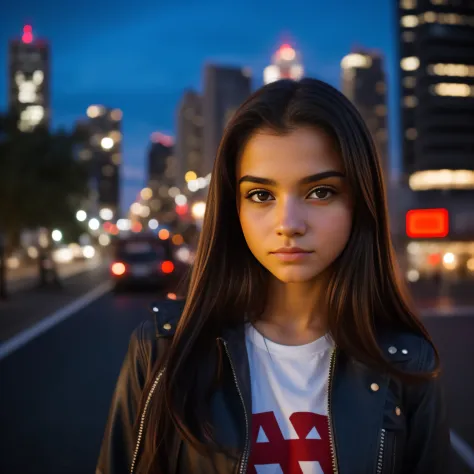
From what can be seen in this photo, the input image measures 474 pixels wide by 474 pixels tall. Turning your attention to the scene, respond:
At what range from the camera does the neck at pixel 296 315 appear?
1.81 m

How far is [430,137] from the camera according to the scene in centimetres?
10050

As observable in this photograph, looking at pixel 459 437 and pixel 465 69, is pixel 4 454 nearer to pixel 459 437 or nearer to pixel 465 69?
pixel 459 437

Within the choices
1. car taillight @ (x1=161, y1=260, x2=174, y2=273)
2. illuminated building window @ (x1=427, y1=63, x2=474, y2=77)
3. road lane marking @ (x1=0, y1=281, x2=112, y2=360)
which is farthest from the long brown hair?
illuminated building window @ (x1=427, y1=63, x2=474, y2=77)

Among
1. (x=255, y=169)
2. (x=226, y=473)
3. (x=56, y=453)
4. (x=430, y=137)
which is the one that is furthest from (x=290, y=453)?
(x=430, y=137)

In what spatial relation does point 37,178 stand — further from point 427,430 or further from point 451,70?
point 451,70

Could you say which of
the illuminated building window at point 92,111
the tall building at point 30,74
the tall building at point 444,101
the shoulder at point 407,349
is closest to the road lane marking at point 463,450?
the shoulder at point 407,349

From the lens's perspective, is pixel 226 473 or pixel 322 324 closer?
pixel 226 473

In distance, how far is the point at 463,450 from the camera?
5.27m

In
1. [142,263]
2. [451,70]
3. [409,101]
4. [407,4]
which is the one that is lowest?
[142,263]

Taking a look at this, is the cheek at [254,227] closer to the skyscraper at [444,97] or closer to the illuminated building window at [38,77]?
the skyscraper at [444,97]

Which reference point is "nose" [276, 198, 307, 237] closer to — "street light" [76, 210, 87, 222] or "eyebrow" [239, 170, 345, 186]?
"eyebrow" [239, 170, 345, 186]

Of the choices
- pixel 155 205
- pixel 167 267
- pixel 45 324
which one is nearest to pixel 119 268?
pixel 167 267

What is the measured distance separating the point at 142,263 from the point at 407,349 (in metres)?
19.8

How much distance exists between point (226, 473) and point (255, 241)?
57 centimetres
